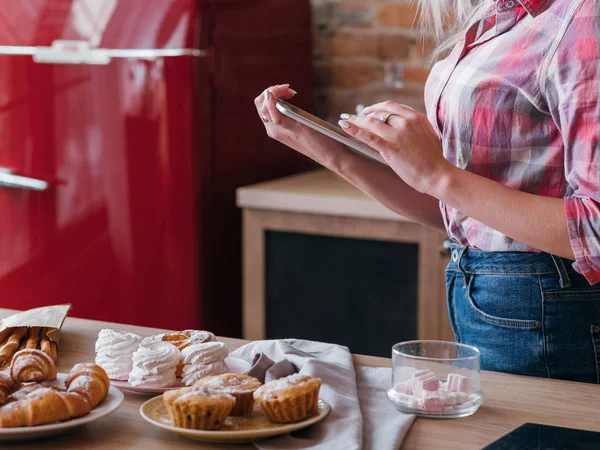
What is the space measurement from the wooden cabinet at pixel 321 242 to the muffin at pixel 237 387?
1.29 metres

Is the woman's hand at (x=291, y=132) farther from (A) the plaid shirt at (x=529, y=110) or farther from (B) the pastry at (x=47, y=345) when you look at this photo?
(B) the pastry at (x=47, y=345)

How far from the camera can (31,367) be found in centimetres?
104

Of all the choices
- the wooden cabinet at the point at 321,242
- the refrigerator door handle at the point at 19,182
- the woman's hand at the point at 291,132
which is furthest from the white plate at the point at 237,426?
the refrigerator door handle at the point at 19,182

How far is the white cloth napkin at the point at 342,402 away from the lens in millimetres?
939

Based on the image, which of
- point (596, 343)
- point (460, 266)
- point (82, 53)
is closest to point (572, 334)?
point (596, 343)

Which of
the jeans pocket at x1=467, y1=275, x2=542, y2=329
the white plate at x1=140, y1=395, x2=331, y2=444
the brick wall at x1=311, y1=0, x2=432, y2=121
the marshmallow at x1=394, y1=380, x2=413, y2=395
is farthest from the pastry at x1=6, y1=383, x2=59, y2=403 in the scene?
the brick wall at x1=311, y1=0, x2=432, y2=121

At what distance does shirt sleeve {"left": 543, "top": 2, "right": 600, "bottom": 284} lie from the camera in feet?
3.63

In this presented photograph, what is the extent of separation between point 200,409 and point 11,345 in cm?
40

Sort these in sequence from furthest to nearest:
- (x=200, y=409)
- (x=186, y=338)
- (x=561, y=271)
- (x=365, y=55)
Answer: (x=365, y=55) < (x=561, y=271) < (x=186, y=338) < (x=200, y=409)

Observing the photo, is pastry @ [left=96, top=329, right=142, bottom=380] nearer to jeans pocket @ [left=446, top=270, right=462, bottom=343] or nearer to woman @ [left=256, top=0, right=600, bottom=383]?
woman @ [left=256, top=0, right=600, bottom=383]

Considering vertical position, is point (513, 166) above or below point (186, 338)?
above

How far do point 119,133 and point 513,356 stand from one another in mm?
1464

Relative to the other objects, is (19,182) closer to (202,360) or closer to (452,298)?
(452,298)

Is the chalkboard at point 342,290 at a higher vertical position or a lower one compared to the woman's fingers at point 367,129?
lower
